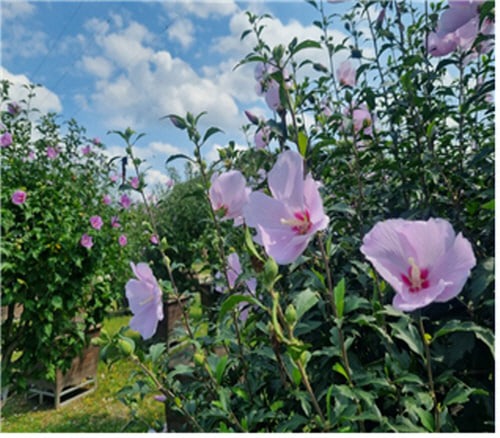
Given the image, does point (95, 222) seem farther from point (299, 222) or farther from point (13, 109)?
point (299, 222)

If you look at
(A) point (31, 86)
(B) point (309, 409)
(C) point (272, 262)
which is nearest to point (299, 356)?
(C) point (272, 262)

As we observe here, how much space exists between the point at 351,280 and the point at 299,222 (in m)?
0.43

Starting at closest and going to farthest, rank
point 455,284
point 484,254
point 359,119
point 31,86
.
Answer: point 455,284 → point 484,254 → point 359,119 → point 31,86

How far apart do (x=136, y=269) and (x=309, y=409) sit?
508 mm

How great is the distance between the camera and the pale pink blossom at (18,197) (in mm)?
2906

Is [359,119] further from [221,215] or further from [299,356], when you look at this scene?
[299,356]

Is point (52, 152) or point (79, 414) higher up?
point (52, 152)

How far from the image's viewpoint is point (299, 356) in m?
0.63

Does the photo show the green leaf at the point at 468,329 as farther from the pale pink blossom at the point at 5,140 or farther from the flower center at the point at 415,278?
the pale pink blossom at the point at 5,140

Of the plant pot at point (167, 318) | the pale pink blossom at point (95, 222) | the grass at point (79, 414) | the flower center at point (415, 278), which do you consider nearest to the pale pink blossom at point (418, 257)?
the flower center at point (415, 278)

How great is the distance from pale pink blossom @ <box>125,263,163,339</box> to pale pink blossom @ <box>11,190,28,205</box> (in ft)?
7.40

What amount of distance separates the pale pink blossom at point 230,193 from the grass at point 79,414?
214cm

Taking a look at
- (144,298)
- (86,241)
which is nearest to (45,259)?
(86,241)

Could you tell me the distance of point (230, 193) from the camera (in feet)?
3.41
